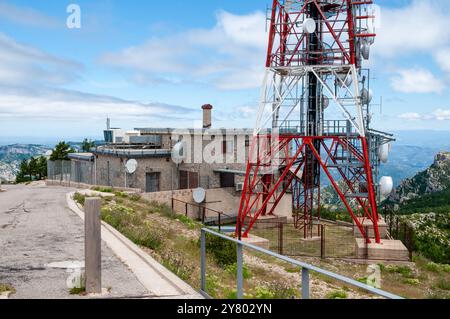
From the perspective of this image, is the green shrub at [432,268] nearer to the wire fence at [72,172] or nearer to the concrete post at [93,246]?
the concrete post at [93,246]

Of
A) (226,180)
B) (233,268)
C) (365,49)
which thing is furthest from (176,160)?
(233,268)

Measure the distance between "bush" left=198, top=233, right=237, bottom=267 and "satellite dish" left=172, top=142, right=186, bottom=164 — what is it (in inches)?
648

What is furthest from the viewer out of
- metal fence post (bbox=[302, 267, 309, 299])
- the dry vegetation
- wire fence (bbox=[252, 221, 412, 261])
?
wire fence (bbox=[252, 221, 412, 261])

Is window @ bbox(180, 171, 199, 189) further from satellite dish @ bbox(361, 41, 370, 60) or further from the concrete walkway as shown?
the concrete walkway

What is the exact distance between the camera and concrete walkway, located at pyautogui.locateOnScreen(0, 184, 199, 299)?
23.3 feet

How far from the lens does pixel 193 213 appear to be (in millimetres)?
29719

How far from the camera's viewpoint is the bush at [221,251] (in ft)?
44.8

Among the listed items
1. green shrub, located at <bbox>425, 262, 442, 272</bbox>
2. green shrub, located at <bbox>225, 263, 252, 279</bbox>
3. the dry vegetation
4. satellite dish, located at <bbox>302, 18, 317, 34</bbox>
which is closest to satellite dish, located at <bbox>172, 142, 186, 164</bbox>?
the dry vegetation

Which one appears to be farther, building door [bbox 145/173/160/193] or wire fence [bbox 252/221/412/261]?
building door [bbox 145/173/160/193]

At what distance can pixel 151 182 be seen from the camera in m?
30.9

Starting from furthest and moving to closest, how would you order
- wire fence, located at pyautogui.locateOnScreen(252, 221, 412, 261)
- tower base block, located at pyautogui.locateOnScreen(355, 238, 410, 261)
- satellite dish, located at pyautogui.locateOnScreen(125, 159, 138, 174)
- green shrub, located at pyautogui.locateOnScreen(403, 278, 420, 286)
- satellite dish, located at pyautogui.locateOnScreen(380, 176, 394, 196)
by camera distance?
satellite dish, located at pyautogui.locateOnScreen(125, 159, 138, 174) < satellite dish, located at pyautogui.locateOnScreen(380, 176, 394, 196) < wire fence, located at pyautogui.locateOnScreen(252, 221, 412, 261) < tower base block, located at pyautogui.locateOnScreen(355, 238, 410, 261) < green shrub, located at pyautogui.locateOnScreen(403, 278, 420, 286)

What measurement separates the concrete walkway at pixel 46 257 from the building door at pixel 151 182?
579 inches
